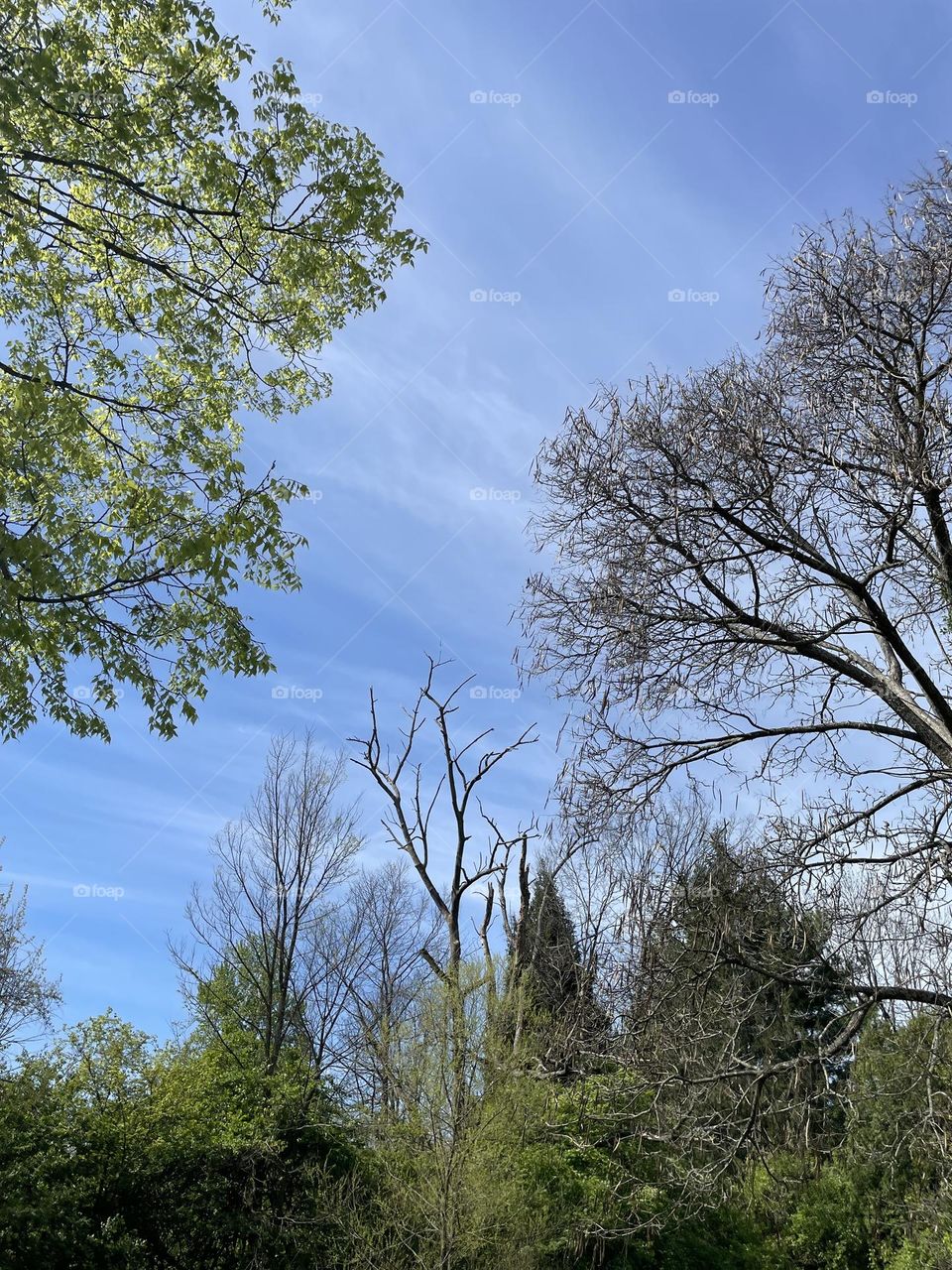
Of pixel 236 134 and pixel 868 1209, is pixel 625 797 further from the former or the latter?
pixel 868 1209

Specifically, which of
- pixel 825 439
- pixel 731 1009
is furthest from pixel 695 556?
pixel 731 1009

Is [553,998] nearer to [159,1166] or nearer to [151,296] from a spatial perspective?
[159,1166]

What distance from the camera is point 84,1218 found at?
994cm

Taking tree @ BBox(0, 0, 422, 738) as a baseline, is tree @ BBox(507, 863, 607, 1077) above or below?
below

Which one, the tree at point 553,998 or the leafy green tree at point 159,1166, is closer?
the tree at point 553,998

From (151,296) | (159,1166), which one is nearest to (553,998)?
(159,1166)

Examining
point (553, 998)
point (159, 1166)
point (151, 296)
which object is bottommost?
point (159, 1166)

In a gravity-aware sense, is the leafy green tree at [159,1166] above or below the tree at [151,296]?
below

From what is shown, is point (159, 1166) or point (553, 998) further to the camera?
point (553, 998)

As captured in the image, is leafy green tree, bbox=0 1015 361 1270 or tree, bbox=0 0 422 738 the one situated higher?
tree, bbox=0 0 422 738

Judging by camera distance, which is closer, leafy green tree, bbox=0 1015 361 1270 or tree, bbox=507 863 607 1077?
tree, bbox=507 863 607 1077

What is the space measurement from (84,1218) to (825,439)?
10004mm

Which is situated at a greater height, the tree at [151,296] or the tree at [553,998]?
the tree at [151,296]

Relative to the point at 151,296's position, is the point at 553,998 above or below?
below
